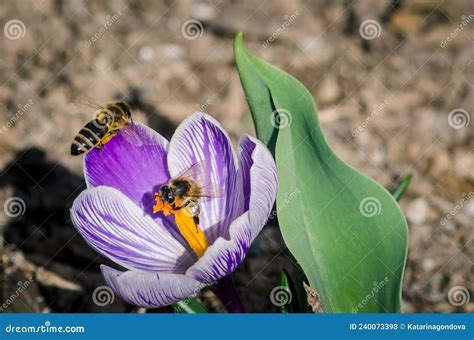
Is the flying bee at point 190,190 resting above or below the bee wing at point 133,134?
below

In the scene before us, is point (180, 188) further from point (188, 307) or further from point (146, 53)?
point (146, 53)

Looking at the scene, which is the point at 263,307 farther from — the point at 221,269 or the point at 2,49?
the point at 2,49

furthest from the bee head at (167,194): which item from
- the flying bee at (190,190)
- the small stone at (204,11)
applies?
the small stone at (204,11)

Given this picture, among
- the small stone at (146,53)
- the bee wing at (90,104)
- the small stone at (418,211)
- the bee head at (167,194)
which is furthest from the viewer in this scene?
the small stone at (146,53)

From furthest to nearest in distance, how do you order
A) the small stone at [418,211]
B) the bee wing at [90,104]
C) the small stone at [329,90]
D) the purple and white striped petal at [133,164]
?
1. the small stone at [329,90]
2. the small stone at [418,211]
3. the bee wing at [90,104]
4. the purple and white striped petal at [133,164]

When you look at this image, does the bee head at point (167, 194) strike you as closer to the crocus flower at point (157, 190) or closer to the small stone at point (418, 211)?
the crocus flower at point (157, 190)

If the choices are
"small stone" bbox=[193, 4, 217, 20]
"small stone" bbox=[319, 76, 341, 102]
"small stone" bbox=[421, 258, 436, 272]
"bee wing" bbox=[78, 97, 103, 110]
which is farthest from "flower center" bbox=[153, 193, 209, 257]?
"small stone" bbox=[193, 4, 217, 20]
